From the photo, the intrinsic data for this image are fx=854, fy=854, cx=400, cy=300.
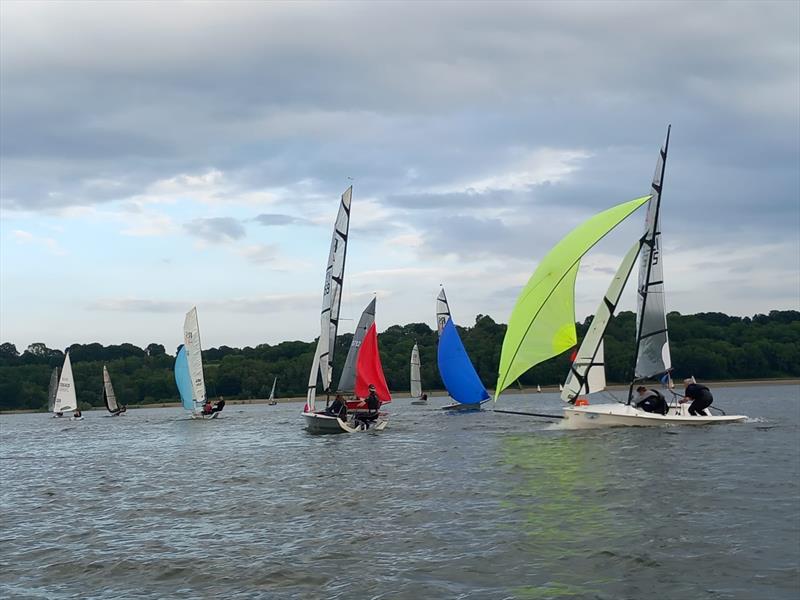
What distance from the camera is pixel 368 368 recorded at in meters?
36.7

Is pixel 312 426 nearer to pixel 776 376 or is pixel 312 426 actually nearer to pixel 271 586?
pixel 271 586

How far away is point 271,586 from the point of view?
985cm

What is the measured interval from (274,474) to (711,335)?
295 feet

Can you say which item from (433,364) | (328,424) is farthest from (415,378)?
(328,424)

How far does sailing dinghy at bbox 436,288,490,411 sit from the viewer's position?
47031 mm

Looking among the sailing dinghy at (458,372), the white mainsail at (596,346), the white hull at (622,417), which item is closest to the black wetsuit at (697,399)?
the white hull at (622,417)

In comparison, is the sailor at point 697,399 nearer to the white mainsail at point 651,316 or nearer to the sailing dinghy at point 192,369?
the white mainsail at point 651,316

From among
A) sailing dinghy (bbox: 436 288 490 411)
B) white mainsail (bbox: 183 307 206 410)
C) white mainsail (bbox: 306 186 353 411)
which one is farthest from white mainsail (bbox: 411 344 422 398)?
white mainsail (bbox: 306 186 353 411)

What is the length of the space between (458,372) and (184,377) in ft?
61.0

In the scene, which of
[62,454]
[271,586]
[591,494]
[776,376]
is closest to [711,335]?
[776,376]

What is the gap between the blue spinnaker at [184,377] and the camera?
54.6 metres

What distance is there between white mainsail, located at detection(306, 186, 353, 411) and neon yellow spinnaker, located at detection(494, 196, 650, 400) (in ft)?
22.8

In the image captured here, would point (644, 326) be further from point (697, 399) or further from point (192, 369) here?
point (192, 369)

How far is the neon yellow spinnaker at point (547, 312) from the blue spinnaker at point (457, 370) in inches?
785
